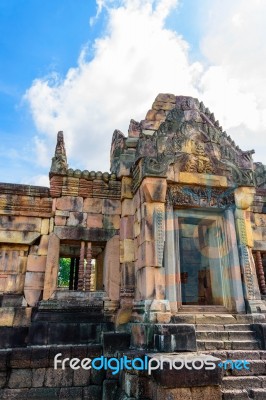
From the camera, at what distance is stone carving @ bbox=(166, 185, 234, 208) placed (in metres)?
6.58

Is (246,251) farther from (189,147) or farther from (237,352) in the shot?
(189,147)

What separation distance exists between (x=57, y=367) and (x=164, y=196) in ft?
12.4

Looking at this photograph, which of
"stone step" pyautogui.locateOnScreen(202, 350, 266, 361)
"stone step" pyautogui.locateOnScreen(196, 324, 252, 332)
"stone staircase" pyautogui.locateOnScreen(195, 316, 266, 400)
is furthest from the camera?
"stone step" pyautogui.locateOnScreen(196, 324, 252, 332)

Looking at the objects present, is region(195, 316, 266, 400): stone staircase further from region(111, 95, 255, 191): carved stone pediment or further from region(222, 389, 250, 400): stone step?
region(111, 95, 255, 191): carved stone pediment

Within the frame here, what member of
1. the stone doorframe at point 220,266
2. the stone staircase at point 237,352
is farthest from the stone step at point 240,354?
the stone doorframe at point 220,266

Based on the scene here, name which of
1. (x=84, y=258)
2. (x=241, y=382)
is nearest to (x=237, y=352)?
(x=241, y=382)

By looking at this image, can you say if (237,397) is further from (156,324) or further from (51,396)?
(51,396)

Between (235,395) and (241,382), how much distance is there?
305 millimetres

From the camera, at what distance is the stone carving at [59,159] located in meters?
7.07

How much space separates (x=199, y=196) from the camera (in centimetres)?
672

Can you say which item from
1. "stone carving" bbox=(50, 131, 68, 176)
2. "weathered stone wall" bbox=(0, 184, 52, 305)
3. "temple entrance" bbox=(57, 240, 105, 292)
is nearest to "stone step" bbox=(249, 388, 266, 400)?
"temple entrance" bbox=(57, 240, 105, 292)

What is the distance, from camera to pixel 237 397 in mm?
4098

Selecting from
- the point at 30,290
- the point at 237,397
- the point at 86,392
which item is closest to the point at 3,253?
the point at 30,290

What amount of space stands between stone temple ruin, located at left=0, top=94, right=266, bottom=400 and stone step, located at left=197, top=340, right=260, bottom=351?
0.7 inches
